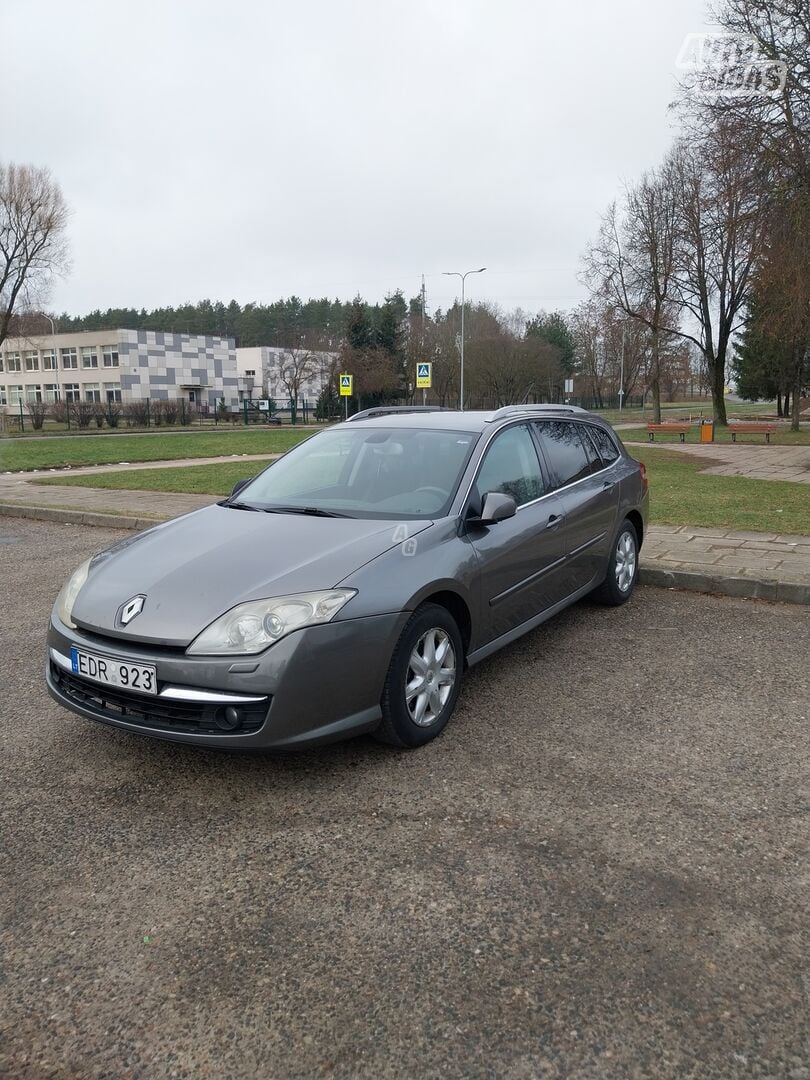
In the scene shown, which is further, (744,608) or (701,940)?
(744,608)

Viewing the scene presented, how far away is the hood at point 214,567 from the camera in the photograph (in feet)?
11.1

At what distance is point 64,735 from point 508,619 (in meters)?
2.34

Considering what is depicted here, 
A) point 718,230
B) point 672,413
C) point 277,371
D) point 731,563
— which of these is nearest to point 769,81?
point 718,230

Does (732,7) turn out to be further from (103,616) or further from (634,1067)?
(634,1067)

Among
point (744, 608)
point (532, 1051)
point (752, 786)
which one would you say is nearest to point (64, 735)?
point (532, 1051)

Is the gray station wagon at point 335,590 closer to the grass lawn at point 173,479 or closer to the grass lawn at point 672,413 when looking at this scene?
the grass lawn at point 173,479

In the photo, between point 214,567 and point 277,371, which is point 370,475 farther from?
point 277,371

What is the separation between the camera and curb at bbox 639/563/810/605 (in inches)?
249

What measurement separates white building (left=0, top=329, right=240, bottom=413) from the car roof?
67.7 metres

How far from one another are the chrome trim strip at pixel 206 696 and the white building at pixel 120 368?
70.1 metres

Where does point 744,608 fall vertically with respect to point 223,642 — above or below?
below

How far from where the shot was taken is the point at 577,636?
555 centimetres

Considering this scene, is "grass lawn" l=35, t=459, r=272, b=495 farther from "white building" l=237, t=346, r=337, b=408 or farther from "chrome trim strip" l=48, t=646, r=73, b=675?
"white building" l=237, t=346, r=337, b=408

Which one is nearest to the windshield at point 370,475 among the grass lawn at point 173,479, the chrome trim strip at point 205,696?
the chrome trim strip at point 205,696
